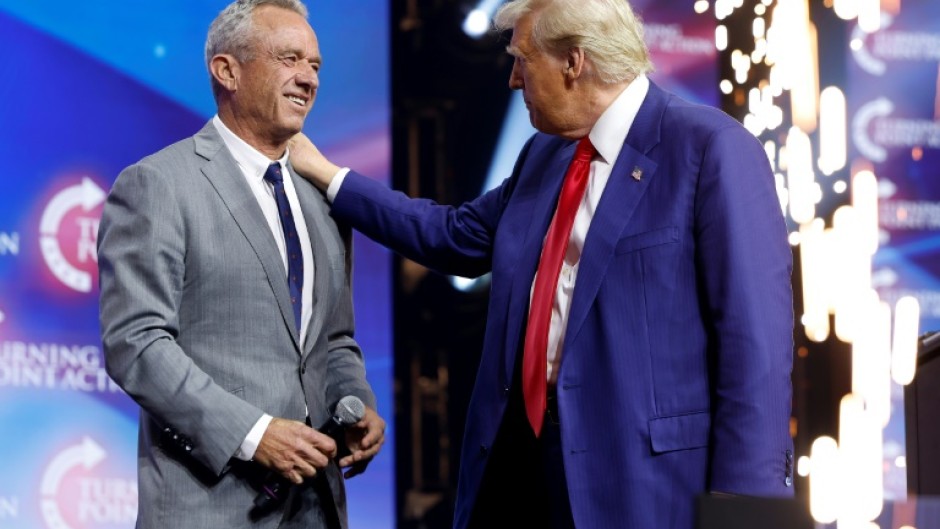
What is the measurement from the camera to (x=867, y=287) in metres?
5.11

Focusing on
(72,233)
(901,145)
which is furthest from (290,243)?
(901,145)

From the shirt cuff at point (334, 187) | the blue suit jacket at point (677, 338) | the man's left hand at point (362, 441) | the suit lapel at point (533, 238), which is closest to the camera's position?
the blue suit jacket at point (677, 338)

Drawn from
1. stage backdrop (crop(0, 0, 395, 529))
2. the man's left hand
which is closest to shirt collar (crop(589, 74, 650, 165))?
the man's left hand

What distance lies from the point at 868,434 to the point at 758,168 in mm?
3131

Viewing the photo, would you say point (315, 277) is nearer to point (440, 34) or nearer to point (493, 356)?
point (493, 356)

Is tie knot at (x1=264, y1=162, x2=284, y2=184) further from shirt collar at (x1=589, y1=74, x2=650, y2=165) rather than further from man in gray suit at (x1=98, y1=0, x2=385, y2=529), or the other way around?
shirt collar at (x1=589, y1=74, x2=650, y2=165)

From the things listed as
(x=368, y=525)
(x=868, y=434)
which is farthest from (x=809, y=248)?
(x=368, y=525)

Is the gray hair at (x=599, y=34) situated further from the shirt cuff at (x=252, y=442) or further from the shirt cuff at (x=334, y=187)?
the shirt cuff at (x=252, y=442)

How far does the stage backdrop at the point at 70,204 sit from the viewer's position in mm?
3566

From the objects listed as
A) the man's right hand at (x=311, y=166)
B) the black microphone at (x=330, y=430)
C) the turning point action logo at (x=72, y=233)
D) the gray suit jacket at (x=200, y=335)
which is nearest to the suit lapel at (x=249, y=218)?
the gray suit jacket at (x=200, y=335)

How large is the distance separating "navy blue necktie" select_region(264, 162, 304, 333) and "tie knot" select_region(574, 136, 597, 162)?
0.58m

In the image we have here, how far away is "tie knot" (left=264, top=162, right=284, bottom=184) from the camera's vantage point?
7.99ft

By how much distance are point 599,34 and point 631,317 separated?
56 cm

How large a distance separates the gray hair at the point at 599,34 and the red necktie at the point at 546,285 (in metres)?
0.16
